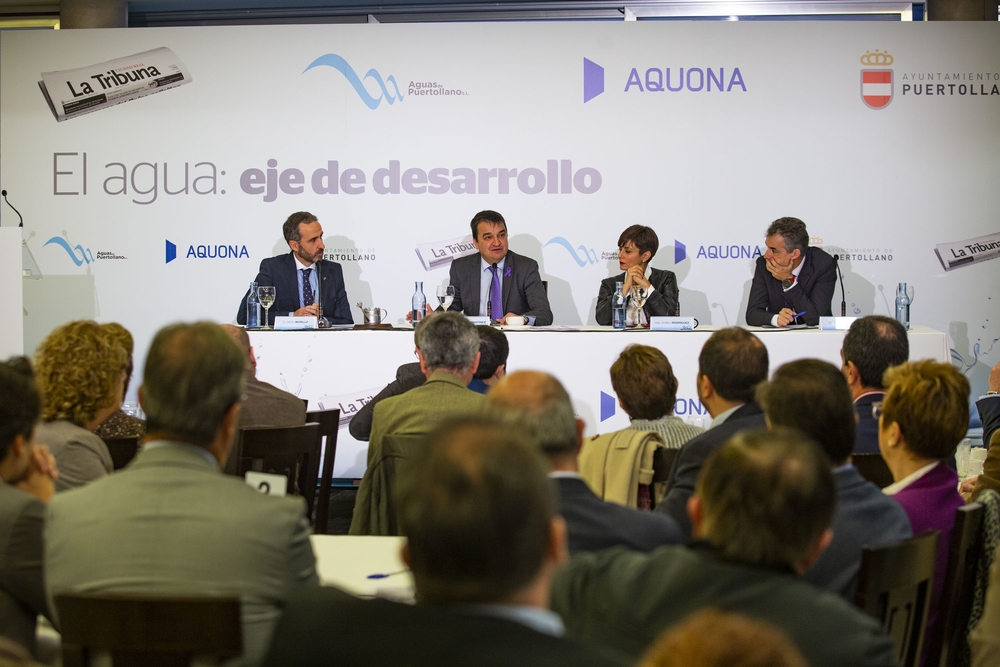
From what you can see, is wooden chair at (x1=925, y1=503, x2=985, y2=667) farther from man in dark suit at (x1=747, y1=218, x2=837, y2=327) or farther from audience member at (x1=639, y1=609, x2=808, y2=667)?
man in dark suit at (x1=747, y1=218, x2=837, y2=327)

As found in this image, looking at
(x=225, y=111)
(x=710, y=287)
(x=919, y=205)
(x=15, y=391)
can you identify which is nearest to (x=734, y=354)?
(x=15, y=391)

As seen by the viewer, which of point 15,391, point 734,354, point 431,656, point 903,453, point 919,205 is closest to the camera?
point 431,656

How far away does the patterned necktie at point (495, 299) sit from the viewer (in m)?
6.17

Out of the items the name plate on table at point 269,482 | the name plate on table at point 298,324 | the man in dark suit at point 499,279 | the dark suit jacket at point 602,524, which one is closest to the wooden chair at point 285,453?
the name plate on table at point 269,482

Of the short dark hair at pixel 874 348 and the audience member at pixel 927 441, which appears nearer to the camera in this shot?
the audience member at pixel 927 441

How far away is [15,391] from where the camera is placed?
171cm

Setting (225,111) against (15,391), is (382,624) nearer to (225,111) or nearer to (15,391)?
(15,391)

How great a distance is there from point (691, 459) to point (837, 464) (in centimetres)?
43

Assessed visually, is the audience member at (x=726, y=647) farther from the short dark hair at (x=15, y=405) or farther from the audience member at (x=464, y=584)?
the short dark hair at (x=15, y=405)

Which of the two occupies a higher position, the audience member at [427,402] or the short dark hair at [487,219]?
the short dark hair at [487,219]

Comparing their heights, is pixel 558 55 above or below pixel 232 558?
above

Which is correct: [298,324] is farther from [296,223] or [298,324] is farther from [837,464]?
[837,464]

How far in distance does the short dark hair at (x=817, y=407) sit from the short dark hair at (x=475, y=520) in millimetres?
1101

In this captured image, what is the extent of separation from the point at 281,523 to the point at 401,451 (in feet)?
4.20
